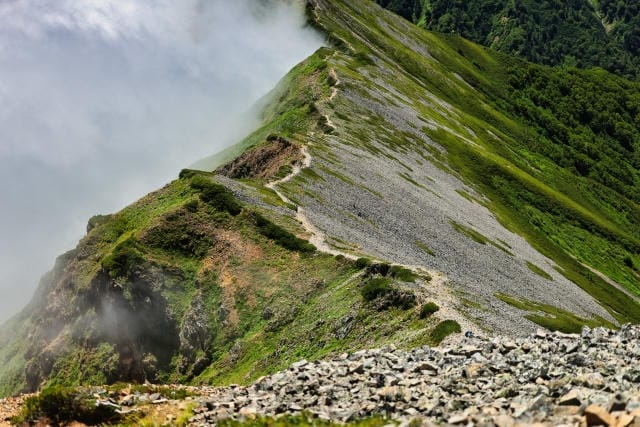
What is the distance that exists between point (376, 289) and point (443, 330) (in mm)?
10382

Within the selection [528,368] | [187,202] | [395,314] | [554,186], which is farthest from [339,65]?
[528,368]

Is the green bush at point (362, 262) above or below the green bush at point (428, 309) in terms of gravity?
above

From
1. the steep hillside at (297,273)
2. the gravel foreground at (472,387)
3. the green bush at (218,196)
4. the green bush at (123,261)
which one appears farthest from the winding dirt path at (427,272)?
the green bush at (123,261)

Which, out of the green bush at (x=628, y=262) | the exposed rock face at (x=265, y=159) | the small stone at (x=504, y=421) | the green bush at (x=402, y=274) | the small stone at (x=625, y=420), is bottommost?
the green bush at (x=628, y=262)

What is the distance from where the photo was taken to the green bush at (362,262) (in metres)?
53.6

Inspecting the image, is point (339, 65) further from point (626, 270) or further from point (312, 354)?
point (312, 354)

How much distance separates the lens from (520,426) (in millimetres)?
16672

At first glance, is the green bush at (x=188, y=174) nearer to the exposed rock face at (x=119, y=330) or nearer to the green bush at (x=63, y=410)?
the exposed rock face at (x=119, y=330)

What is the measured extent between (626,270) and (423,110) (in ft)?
208

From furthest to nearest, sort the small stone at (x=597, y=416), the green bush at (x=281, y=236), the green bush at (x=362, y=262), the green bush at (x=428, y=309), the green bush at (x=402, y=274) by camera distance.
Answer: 1. the green bush at (x=281, y=236)
2. the green bush at (x=362, y=262)
3. the green bush at (x=402, y=274)
4. the green bush at (x=428, y=309)
5. the small stone at (x=597, y=416)

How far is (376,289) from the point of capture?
48.4m

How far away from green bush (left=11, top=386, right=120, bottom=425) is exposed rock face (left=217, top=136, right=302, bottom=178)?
66.9m

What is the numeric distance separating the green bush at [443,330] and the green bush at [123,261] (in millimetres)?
34844

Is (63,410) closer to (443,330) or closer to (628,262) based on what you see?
(443,330)
